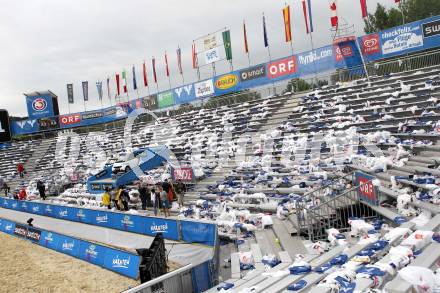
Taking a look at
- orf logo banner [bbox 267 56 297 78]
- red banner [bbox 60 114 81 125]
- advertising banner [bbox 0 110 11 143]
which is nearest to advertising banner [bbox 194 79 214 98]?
orf logo banner [bbox 267 56 297 78]

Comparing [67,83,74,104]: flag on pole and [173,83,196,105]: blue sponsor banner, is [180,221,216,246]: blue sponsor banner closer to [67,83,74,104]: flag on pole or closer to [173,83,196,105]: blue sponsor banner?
[173,83,196,105]: blue sponsor banner

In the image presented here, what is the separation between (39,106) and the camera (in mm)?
45906

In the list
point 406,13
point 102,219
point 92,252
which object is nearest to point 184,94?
point 102,219

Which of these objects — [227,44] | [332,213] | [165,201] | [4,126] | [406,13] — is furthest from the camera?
[406,13]

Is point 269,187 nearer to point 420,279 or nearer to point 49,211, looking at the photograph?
point 420,279

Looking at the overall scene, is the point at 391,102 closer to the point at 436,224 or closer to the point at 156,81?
the point at 436,224

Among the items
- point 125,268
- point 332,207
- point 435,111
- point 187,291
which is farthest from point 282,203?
point 435,111

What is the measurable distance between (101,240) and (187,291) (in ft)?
32.3

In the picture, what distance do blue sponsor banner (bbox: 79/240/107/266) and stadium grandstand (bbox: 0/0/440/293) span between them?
7 centimetres

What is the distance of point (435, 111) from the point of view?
1633 centimetres

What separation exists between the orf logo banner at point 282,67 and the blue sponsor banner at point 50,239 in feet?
54.2

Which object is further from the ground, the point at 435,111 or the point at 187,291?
the point at 435,111

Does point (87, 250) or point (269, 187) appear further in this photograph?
point (269, 187)

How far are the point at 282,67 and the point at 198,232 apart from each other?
1638cm
